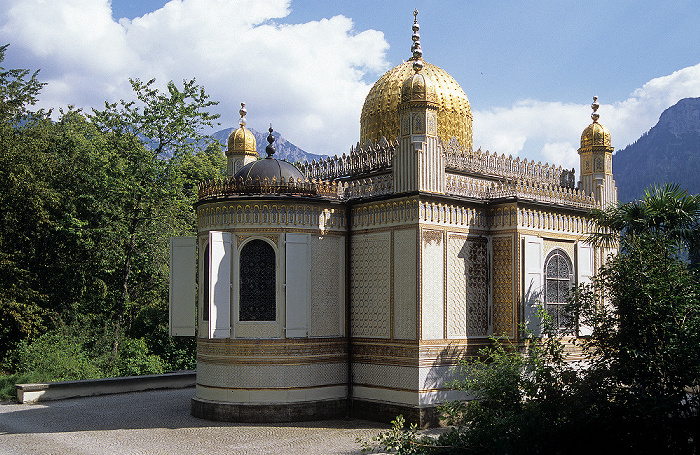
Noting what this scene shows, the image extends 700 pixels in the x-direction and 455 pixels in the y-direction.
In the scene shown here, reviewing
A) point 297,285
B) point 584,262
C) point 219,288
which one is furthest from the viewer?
point 584,262

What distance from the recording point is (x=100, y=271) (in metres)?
24.8

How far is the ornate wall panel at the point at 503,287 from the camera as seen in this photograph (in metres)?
14.8

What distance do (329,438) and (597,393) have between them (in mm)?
5313

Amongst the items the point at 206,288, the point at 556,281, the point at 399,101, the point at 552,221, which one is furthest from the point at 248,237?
the point at 556,281

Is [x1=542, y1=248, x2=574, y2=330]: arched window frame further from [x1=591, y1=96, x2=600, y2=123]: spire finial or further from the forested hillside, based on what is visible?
the forested hillside

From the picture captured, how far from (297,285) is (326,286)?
0.76 meters

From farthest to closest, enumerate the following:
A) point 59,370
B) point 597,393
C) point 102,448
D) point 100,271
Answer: point 100,271, point 59,370, point 102,448, point 597,393

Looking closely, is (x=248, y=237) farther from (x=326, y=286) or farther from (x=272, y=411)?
(x=272, y=411)

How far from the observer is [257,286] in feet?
49.1

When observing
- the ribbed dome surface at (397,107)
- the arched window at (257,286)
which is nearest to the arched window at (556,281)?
the ribbed dome surface at (397,107)

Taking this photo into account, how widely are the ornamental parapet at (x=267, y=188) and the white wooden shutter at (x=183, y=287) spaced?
1.30 m

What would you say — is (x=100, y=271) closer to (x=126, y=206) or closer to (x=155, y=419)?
(x=126, y=206)

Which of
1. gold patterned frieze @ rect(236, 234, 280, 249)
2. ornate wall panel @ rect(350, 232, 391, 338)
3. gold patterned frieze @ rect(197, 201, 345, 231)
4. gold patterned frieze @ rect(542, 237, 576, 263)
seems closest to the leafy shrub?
gold patterned frieze @ rect(197, 201, 345, 231)

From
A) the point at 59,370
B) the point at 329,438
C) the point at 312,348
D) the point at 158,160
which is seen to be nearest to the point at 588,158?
the point at 312,348
